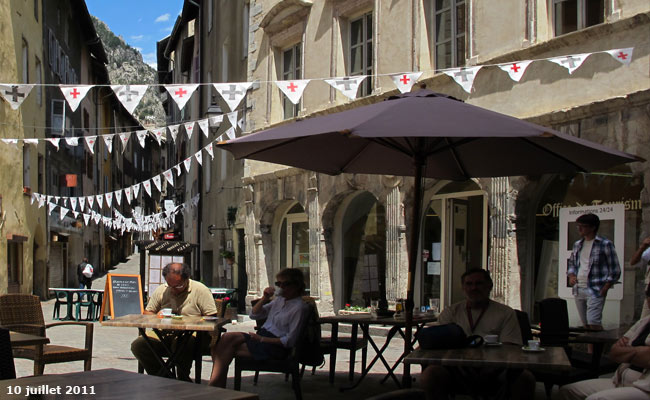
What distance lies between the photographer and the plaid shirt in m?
8.08

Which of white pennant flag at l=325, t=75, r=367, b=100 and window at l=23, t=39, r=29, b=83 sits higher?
window at l=23, t=39, r=29, b=83

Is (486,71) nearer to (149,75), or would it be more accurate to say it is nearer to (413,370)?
(413,370)

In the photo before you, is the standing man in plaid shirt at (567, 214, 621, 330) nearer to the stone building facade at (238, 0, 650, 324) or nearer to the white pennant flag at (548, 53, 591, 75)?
the stone building facade at (238, 0, 650, 324)

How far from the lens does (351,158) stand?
756 cm

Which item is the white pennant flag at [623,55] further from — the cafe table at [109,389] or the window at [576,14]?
the cafe table at [109,389]

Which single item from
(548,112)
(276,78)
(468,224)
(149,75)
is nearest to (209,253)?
(276,78)

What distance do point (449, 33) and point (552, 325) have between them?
736cm

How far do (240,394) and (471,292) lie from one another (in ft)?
9.26

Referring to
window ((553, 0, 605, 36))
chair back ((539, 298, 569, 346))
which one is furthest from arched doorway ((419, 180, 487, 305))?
chair back ((539, 298, 569, 346))

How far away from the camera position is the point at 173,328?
20.5 feet

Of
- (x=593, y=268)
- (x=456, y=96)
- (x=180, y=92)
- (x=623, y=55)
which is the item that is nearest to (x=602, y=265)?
(x=593, y=268)

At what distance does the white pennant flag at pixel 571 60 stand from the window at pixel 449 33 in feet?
9.28

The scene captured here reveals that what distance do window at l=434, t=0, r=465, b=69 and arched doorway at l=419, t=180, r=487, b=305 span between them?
2009 millimetres

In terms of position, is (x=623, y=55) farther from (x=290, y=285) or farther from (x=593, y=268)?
(x=290, y=285)
